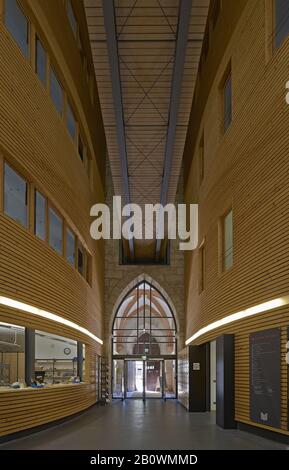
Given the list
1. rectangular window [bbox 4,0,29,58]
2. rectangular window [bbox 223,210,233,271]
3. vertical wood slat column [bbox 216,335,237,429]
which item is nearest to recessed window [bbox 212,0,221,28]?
rectangular window [bbox 223,210,233,271]

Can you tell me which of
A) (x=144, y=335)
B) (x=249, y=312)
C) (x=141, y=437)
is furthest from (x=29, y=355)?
(x=144, y=335)

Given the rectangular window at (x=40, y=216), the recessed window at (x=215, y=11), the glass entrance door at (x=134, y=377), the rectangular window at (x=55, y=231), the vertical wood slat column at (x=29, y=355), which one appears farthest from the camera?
the glass entrance door at (x=134, y=377)

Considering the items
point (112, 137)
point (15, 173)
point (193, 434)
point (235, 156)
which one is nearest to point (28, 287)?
point (15, 173)

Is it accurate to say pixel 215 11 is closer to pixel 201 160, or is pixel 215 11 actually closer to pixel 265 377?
pixel 201 160

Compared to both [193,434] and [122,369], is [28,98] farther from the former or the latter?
[122,369]

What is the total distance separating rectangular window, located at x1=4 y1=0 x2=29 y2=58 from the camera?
448 inches

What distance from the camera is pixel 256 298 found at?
41.3 feet

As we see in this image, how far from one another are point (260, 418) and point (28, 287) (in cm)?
490

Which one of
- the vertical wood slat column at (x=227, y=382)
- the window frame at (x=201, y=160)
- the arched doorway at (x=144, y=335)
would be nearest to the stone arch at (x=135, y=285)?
the arched doorway at (x=144, y=335)

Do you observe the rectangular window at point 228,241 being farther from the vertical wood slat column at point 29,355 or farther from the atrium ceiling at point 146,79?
the vertical wood slat column at point 29,355

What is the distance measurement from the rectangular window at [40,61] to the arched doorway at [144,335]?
19029 mm

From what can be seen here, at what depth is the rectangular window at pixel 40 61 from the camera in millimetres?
13641

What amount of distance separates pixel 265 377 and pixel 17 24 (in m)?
7.64

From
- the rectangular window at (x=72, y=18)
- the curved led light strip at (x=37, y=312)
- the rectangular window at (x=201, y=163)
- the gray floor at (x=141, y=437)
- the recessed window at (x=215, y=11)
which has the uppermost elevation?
the recessed window at (x=215, y=11)
